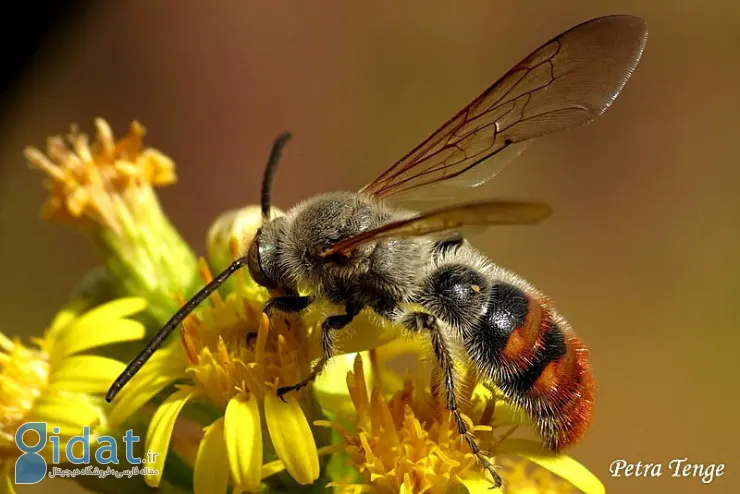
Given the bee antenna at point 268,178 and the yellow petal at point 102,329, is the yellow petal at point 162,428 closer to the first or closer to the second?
the yellow petal at point 102,329

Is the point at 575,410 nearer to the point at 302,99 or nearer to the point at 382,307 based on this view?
the point at 382,307

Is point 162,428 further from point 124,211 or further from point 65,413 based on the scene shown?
point 124,211

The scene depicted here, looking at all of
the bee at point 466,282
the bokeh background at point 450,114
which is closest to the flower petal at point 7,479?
the bee at point 466,282

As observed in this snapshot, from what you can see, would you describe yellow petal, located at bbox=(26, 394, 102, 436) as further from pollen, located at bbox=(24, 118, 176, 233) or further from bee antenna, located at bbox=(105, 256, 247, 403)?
pollen, located at bbox=(24, 118, 176, 233)

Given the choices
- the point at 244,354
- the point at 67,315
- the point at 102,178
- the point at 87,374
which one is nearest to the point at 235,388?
the point at 244,354

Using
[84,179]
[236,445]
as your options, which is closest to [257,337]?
[236,445]

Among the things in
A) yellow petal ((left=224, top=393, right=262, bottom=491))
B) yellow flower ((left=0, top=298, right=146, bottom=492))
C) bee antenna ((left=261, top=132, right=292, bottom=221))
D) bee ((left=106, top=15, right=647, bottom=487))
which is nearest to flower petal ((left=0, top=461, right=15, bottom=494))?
yellow flower ((left=0, top=298, right=146, bottom=492))
